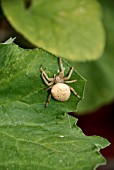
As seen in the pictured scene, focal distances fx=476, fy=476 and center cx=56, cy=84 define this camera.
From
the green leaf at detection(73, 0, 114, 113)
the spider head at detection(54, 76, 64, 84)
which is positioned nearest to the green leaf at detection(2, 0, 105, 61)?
the green leaf at detection(73, 0, 114, 113)

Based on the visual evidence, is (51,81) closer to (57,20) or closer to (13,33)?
(57,20)

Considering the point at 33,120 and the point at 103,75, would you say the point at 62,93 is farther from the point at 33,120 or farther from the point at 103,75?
the point at 103,75

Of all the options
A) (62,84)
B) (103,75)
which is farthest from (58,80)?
(103,75)

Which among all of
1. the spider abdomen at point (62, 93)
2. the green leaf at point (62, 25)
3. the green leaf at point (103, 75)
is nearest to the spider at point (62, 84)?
the spider abdomen at point (62, 93)

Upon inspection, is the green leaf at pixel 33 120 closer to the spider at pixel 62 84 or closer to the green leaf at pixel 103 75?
the spider at pixel 62 84

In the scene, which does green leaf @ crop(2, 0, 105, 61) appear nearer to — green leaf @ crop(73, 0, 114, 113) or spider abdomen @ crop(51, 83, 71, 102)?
green leaf @ crop(73, 0, 114, 113)
